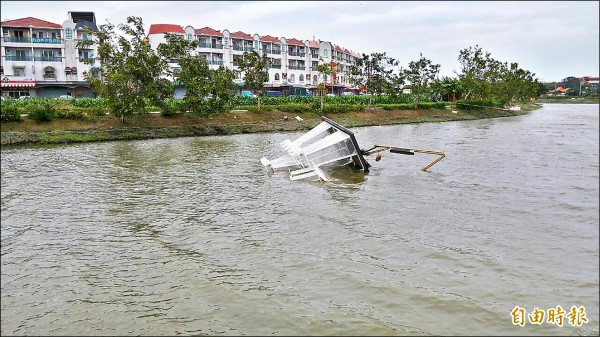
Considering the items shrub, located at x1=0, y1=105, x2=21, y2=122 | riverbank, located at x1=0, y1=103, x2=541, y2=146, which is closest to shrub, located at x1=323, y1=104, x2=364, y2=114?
riverbank, located at x1=0, y1=103, x2=541, y2=146

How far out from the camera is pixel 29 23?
61.4 meters

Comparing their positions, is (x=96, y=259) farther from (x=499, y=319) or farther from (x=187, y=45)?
(x=187, y=45)

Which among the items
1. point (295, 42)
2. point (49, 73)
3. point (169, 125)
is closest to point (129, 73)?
point (169, 125)

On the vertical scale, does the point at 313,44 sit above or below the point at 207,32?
above

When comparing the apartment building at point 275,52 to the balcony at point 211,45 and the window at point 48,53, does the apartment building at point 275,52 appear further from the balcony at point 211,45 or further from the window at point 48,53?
the window at point 48,53

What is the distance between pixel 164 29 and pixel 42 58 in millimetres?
17724

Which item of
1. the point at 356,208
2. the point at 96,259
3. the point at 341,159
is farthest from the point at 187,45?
the point at 96,259

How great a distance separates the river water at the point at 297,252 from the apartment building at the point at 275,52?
52.9 metres

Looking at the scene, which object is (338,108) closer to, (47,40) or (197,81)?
(197,81)

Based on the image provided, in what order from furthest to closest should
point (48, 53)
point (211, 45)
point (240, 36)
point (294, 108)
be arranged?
point (240, 36), point (211, 45), point (48, 53), point (294, 108)

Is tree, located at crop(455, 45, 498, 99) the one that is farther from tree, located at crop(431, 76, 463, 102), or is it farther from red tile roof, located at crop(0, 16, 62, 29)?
red tile roof, located at crop(0, 16, 62, 29)

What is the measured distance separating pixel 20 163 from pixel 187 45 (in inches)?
890

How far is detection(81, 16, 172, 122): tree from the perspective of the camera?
124ft

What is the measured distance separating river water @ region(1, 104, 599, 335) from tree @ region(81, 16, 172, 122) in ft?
59.3
